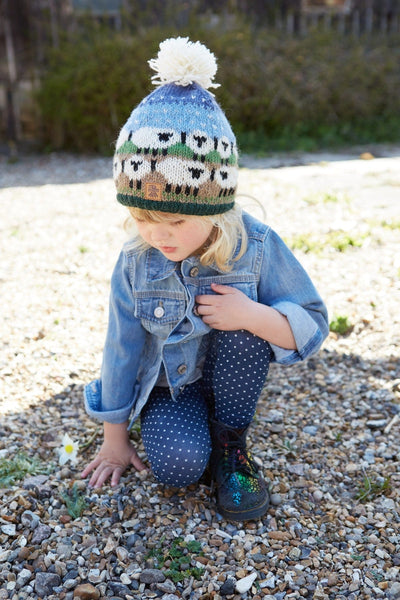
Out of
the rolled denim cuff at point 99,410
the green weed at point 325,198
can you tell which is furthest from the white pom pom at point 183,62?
the green weed at point 325,198

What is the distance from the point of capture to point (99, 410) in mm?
2039

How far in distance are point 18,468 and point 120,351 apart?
0.52 metres

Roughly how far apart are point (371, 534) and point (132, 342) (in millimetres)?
885

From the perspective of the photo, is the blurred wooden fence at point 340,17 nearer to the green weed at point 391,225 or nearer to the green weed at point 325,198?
the green weed at point 325,198

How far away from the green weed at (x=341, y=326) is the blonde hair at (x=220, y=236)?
1150 mm

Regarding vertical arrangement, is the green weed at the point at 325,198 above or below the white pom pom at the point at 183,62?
below

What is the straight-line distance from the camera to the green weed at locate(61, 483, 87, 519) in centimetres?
187

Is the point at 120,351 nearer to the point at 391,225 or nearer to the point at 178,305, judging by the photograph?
the point at 178,305

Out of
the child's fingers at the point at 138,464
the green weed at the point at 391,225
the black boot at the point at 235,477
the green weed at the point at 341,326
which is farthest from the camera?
the green weed at the point at 391,225

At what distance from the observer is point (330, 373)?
103 inches

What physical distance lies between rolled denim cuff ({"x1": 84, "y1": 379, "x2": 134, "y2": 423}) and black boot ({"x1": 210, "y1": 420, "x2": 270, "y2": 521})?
28cm

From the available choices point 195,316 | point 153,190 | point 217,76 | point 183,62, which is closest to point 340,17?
point 217,76

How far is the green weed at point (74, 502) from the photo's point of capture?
1.87 meters

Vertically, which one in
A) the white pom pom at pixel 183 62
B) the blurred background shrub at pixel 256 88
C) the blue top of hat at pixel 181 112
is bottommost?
the blurred background shrub at pixel 256 88
